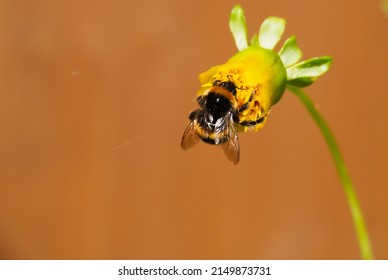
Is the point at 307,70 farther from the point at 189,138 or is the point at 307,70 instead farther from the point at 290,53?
the point at 189,138

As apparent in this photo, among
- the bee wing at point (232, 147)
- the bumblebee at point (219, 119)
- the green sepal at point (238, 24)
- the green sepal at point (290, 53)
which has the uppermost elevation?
the green sepal at point (238, 24)

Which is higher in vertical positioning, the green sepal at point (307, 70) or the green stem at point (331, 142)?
the green sepal at point (307, 70)

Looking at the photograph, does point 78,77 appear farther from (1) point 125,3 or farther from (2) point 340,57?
(2) point 340,57

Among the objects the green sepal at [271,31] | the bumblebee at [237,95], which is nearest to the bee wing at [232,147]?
the bumblebee at [237,95]

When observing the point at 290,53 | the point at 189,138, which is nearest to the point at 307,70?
the point at 290,53

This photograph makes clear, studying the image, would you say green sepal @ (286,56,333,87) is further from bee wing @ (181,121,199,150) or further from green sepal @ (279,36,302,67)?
bee wing @ (181,121,199,150)

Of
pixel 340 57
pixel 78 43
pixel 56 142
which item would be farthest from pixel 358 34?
pixel 56 142

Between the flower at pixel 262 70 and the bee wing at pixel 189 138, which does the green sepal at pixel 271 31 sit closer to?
the flower at pixel 262 70
